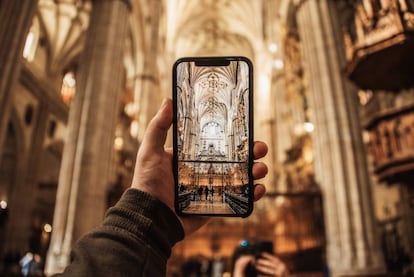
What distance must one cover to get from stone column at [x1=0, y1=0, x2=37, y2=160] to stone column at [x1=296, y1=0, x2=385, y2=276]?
7.34m

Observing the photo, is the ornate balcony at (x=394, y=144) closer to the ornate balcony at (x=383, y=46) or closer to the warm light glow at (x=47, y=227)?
the ornate balcony at (x=383, y=46)

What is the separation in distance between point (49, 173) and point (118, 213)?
17842mm

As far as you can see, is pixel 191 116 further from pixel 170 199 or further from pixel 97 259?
pixel 97 259

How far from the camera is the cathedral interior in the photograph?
661 cm

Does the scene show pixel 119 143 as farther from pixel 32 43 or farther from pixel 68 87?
pixel 32 43

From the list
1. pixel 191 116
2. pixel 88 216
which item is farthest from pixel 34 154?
pixel 191 116

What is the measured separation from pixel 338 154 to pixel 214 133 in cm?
827

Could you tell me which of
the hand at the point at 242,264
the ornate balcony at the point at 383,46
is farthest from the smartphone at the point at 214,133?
the ornate balcony at the point at 383,46

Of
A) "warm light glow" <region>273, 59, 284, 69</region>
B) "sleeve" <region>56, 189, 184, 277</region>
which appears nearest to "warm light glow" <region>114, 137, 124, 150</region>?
"warm light glow" <region>273, 59, 284, 69</region>

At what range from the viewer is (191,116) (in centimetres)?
113

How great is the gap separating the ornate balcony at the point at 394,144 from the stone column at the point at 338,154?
1727 millimetres

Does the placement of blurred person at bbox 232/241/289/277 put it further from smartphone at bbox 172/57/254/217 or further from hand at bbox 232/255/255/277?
smartphone at bbox 172/57/254/217

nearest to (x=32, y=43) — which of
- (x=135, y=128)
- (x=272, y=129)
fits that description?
(x=135, y=128)

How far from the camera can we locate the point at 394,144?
630cm
